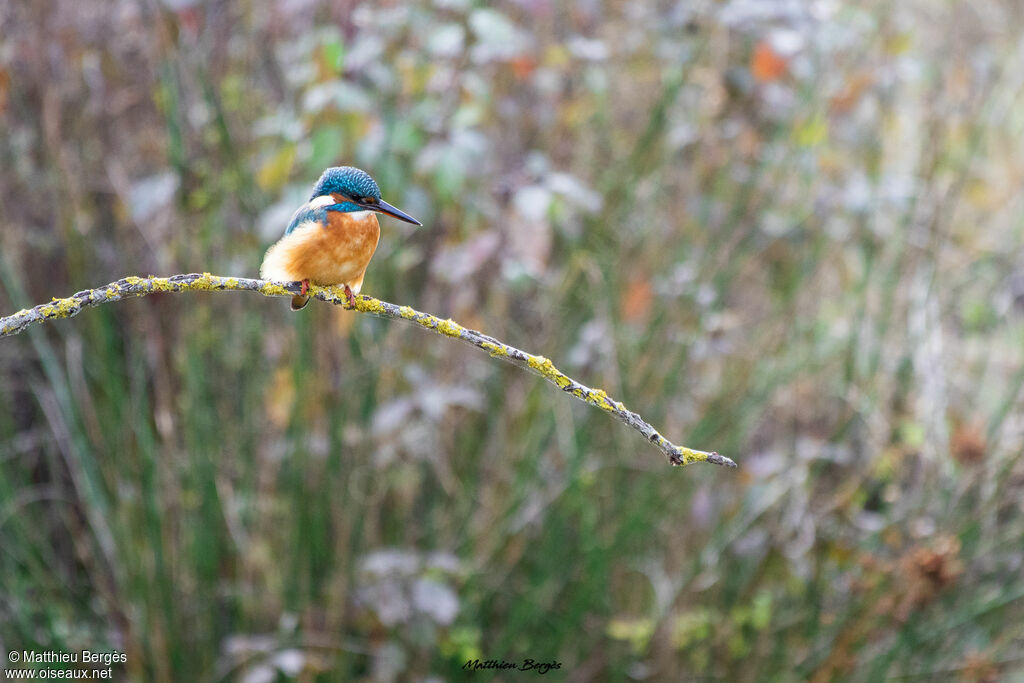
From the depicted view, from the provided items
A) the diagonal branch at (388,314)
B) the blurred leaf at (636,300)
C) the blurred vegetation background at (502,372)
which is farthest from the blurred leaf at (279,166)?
the diagonal branch at (388,314)

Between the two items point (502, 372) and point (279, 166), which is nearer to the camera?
point (279, 166)

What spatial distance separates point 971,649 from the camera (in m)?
3.10

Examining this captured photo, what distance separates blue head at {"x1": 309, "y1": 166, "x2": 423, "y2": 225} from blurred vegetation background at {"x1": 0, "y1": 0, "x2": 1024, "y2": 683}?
945mm

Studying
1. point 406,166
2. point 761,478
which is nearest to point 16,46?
point 406,166

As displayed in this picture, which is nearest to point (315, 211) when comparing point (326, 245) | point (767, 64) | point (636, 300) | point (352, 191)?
point (326, 245)

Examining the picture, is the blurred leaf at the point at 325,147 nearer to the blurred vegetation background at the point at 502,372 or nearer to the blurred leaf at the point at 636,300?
the blurred vegetation background at the point at 502,372

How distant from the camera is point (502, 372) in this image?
3.16m

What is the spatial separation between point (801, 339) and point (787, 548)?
759mm

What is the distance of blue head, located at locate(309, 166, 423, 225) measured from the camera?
117 centimetres

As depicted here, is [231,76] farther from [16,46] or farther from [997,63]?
[997,63]

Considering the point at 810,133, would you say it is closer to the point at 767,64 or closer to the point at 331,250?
the point at 767,64

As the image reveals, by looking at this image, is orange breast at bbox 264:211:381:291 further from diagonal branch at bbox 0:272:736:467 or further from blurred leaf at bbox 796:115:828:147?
blurred leaf at bbox 796:115:828:147

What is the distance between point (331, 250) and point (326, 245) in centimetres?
1

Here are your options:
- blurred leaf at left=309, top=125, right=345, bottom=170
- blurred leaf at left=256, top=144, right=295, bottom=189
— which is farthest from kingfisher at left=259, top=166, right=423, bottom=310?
blurred leaf at left=256, top=144, right=295, bottom=189
